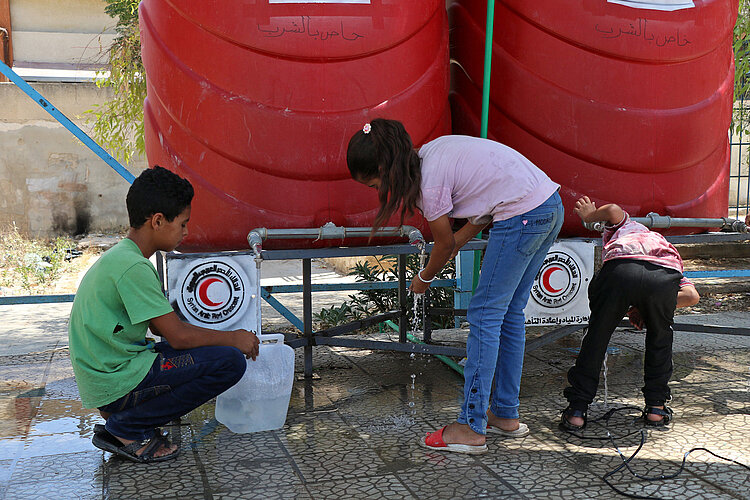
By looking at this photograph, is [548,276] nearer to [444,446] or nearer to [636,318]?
[636,318]

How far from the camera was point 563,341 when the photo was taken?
4566mm

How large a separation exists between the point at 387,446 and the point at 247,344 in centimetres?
64

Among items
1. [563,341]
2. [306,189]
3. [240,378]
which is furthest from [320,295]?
[240,378]

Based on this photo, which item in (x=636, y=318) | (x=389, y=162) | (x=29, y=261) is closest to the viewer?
(x=389, y=162)

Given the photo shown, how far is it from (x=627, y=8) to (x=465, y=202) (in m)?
1.43

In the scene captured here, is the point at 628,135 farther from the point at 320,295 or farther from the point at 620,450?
the point at 320,295

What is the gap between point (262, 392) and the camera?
2934 millimetres

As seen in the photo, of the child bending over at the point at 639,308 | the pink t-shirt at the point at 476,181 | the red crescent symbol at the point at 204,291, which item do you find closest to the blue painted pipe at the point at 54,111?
the red crescent symbol at the point at 204,291

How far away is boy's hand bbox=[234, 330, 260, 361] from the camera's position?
270cm

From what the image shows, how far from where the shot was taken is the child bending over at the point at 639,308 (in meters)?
2.85

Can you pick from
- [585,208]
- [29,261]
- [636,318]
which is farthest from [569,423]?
[29,261]

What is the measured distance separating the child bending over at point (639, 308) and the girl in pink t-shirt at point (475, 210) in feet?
1.10

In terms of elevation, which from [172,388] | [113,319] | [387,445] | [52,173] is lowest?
[387,445]

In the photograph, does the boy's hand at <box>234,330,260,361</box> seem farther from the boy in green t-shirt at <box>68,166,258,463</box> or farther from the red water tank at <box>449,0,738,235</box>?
the red water tank at <box>449,0,738,235</box>
